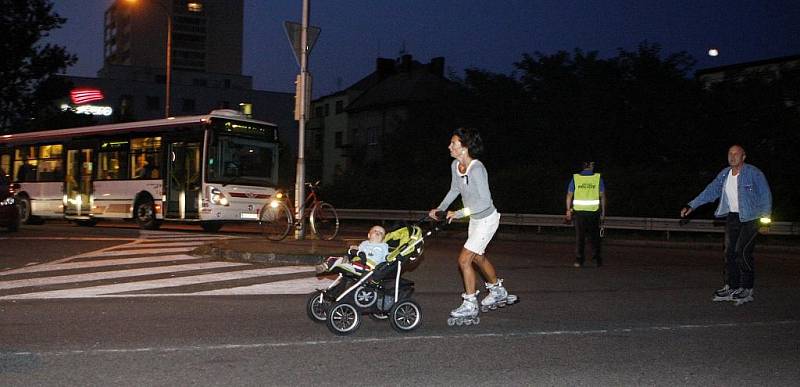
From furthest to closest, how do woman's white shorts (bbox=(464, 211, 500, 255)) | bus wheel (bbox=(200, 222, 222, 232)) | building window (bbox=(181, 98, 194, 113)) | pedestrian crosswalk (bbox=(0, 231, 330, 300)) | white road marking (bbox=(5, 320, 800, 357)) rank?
building window (bbox=(181, 98, 194, 113))
bus wheel (bbox=(200, 222, 222, 232))
pedestrian crosswalk (bbox=(0, 231, 330, 300))
woman's white shorts (bbox=(464, 211, 500, 255))
white road marking (bbox=(5, 320, 800, 357))

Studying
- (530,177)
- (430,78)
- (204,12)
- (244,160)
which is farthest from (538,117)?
(204,12)

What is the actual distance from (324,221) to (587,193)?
622cm

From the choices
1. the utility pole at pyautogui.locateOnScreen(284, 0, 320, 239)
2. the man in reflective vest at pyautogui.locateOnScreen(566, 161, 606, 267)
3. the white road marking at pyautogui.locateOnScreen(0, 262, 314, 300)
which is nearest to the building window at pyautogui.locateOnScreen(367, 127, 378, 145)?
the utility pole at pyautogui.locateOnScreen(284, 0, 320, 239)

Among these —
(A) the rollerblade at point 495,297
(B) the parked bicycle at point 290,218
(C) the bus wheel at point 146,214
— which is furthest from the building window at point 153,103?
(A) the rollerblade at point 495,297

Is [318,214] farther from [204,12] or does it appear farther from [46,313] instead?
[204,12]

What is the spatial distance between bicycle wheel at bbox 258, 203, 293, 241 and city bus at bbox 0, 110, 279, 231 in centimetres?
426

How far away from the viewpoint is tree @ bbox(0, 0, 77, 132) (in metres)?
42.6

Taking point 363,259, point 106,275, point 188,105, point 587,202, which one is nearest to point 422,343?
point 363,259

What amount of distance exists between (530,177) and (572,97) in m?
7.80

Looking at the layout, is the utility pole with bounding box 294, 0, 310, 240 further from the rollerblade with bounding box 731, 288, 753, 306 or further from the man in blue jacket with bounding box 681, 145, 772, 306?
the rollerblade with bounding box 731, 288, 753, 306

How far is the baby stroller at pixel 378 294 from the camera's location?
23.8 ft

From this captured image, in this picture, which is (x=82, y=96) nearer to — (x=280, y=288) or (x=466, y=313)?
(x=280, y=288)

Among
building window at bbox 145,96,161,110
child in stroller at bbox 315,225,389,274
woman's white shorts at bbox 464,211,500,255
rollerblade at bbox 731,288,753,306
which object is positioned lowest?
rollerblade at bbox 731,288,753,306

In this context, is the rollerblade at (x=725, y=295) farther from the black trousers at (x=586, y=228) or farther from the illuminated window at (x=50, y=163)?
the illuminated window at (x=50, y=163)
